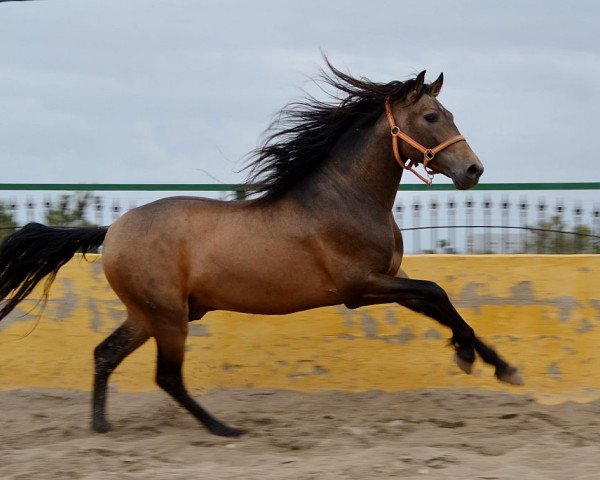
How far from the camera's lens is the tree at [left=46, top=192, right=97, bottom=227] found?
26.9 feet

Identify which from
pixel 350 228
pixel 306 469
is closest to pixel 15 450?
pixel 306 469

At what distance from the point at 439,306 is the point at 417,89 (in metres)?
1.30

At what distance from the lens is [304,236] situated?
6074 mm

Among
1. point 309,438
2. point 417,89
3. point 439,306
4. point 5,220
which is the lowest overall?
point 309,438

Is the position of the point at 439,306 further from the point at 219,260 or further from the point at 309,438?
the point at 219,260

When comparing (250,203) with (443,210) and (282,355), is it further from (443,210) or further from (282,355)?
(443,210)

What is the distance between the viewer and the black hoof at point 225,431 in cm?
605

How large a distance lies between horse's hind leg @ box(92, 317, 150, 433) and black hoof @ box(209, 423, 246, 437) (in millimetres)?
766

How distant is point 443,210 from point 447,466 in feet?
10.7

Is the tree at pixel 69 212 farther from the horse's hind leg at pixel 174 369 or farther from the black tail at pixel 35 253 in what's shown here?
the horse's hind leg at pixel 174 369

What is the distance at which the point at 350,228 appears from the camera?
6031 millimetres

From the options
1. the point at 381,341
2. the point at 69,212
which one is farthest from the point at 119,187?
the point at 381,341

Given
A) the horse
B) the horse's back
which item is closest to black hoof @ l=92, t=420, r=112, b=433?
the horse

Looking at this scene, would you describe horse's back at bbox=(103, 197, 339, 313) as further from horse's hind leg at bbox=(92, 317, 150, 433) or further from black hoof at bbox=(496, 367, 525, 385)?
black hoof at bbox=(496, 367, 525, 385)
